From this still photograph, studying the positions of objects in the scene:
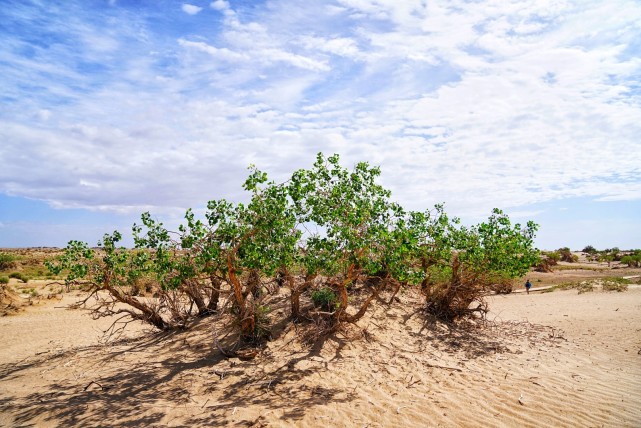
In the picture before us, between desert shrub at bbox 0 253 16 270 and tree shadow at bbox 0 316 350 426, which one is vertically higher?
desert shrub at bbox 0 253 16 270

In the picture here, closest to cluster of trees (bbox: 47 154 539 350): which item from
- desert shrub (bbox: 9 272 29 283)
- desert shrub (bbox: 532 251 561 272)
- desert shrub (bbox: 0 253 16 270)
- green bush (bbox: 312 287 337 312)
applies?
green bush (bbox: 312 287 337 312)

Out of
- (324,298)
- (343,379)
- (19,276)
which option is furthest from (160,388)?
(19,276)

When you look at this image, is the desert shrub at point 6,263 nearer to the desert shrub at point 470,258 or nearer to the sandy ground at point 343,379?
the sandy ground at point 343,379

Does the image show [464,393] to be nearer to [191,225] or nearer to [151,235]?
[191,225]

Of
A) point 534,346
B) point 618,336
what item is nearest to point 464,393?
point 534,346

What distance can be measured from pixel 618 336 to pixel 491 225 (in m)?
6.35

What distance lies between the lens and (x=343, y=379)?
911 centimetres

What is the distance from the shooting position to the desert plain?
7641mm

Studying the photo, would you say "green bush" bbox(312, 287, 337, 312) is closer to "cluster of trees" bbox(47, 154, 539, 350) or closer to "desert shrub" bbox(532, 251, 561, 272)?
"cluster of trees" bbox(47, 154, 539, 350)

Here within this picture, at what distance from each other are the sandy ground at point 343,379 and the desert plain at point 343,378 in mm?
34

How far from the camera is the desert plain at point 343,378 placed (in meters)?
7.64

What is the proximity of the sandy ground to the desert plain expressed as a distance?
3 cm

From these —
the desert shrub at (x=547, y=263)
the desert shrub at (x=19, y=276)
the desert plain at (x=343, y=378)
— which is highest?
the desert shrub at (x=19, y=276)

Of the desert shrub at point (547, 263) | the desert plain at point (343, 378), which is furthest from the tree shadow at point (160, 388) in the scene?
the desert shrub at point (547, 263)
